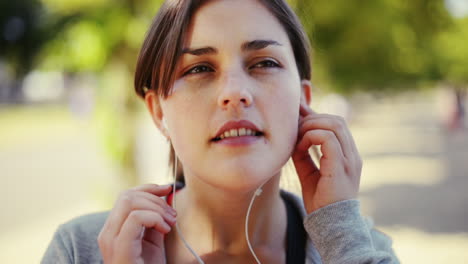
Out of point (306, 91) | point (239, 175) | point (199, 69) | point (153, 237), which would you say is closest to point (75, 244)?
point (153, 237)

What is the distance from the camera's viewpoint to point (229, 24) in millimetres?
1861

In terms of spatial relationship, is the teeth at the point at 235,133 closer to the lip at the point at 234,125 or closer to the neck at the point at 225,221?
the lip at the point at 234,125

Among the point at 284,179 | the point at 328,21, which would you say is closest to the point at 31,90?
the point at 328,21

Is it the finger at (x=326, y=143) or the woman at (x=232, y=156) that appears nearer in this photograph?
the woman at (x=232, y=156)

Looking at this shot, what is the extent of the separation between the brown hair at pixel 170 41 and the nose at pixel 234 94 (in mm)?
280

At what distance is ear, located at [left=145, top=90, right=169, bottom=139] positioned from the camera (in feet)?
7.04

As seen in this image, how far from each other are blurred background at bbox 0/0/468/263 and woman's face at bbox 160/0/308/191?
3.24 feet

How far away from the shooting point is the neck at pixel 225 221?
2.07 meters

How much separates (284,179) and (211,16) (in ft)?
4.88

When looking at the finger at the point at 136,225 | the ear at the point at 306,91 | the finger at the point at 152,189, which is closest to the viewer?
the finger at the point at 136,225

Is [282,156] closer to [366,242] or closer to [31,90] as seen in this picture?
[366,242]

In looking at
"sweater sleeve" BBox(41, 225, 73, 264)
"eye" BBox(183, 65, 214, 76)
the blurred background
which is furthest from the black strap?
"sweater sleeve" BBox(41, 225, 73, 264)

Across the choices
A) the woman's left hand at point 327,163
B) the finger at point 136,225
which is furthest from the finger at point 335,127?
the finger at point 136,225

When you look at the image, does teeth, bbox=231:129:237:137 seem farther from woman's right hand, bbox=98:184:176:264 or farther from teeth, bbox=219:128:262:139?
woman's right hand, bbox=98:184:176:264
